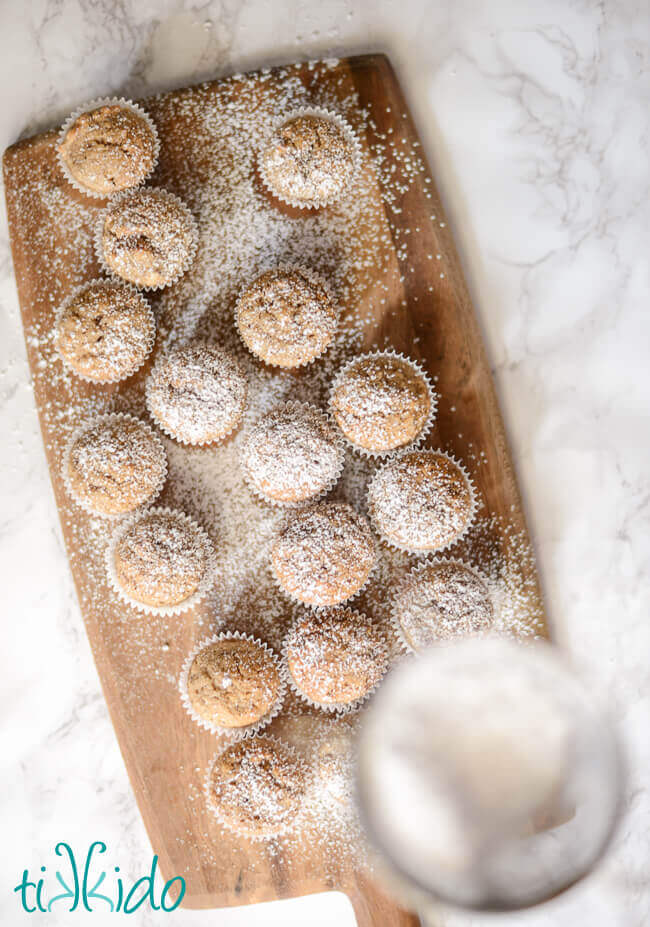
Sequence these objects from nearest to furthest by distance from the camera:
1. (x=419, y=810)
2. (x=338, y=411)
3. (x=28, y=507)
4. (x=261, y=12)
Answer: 1. (x=419, y=810)
2. (x=338, y=411)
3. (x=261, y=12)
4. (x=28, y=507)

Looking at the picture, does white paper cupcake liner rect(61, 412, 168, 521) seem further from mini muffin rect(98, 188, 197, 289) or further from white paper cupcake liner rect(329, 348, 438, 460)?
white paper cupcake liner rect(329, 348, 438, 460)

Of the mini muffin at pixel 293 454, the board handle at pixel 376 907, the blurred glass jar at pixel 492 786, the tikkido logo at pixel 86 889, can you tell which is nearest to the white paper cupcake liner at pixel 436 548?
the mini muffin at pixel 293 454

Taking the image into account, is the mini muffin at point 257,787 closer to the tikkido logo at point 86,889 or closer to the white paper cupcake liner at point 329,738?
the white paper cupcake liner at point 329,738

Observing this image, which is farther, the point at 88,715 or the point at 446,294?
the point at 88,715

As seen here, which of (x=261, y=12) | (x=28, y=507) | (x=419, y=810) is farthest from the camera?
(x=28, y=507)

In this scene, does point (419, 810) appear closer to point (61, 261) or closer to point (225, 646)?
point (225, 646)

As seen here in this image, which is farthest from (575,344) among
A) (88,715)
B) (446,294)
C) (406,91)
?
(88,715)
